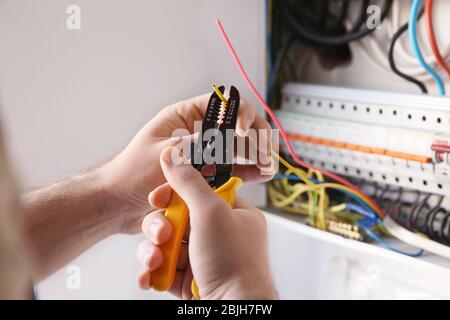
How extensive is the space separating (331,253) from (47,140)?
0.58 metres

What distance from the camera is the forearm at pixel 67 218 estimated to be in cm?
78

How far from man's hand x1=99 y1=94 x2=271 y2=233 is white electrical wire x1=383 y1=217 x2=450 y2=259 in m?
0.26

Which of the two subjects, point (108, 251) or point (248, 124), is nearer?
point (248, 124)

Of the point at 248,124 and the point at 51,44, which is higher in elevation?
the point at 51,44

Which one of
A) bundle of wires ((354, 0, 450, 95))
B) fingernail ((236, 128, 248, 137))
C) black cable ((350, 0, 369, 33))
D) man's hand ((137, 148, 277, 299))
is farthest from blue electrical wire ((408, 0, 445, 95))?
man's hand ((137, 148, 277, 299))

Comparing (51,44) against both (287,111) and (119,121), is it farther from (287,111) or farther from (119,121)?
(287,111)

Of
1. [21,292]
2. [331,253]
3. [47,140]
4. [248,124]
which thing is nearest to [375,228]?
[331,253]

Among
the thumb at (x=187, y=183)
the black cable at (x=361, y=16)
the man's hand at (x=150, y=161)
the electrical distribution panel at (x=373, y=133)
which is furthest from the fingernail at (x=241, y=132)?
the black cable at (x=361, y=16)

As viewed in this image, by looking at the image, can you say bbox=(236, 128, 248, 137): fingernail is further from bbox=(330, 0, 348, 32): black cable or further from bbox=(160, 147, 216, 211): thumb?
bbox=(330, 0, 348, 32): black cable

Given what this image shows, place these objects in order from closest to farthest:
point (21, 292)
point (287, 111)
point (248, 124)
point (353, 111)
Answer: point (21, 292) < point (248, 124) < point (353, 111) < point (287, 111)
